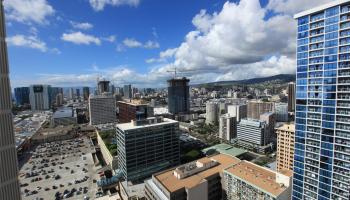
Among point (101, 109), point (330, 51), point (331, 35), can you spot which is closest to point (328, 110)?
point (330, 51)

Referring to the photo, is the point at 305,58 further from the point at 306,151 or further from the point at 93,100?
the point at 93,100

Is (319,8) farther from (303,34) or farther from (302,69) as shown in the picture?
(302,69)

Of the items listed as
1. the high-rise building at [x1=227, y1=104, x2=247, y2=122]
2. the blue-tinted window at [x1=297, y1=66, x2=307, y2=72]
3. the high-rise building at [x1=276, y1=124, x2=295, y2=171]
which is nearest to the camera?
the blue-tinted window at [x1=297, y1=66, x2=307, y2=72]

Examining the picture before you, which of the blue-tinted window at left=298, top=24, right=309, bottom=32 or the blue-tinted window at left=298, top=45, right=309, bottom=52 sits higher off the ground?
the blue-tinted window at left=298, top=24, right=309, bottom=32

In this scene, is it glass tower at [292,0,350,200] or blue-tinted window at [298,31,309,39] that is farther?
blue-tinted window at [298,31,309,39]

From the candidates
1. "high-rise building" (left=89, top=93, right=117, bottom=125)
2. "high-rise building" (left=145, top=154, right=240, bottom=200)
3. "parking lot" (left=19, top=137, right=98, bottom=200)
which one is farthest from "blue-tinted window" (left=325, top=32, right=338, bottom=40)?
"high-rise building" (left=89, top=93, right=117, bottom=125)

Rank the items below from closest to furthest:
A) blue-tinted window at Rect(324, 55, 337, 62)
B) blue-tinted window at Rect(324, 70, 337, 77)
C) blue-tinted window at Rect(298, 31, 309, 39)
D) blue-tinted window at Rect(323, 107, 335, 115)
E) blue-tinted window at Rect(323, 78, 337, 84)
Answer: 1. blue-tinted window at Rect(324, 55, 337, 62)
2. blue-tinted window at Rect(324, 70, 337, 77)
3. blue-tinted window at Rect(323, 78, 337, 84)
4. blue-tinted window at Rect(323, 107, 335, 115)
5. blue-tinted window at Rect(298, 31, 309, 39)

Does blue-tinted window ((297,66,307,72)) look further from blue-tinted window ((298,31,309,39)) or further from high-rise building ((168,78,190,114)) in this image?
high-rise building ((168,78,190,114))

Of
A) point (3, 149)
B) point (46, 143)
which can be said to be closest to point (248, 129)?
point (3, 149)
